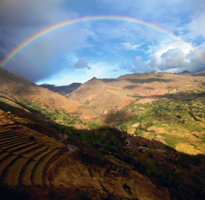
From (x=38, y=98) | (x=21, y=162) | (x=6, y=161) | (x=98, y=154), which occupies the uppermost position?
(x=38, y=98)

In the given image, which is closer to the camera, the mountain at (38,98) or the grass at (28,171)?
the grass at (28,171)

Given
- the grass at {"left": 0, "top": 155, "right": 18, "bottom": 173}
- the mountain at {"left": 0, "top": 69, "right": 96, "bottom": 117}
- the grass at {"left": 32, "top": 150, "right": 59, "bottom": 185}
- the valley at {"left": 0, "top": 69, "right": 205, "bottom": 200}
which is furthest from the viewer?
the mountain at {"left": 0, "top": 69, "right": 96, "bottom": 117}

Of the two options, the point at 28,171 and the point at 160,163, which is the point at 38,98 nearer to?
the point at 160,163

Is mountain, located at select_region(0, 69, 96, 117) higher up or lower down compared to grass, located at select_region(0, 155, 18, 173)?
higher up

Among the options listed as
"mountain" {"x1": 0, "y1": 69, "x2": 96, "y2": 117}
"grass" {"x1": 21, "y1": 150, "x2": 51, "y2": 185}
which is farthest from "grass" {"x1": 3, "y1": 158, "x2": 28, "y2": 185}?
"mountain" {"x1": 0, "y1": 69, "x2": 96, "y2": 117}

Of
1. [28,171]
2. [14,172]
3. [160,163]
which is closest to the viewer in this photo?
[14,172]

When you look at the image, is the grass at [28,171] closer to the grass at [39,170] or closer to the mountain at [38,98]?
the grass at [39,170]

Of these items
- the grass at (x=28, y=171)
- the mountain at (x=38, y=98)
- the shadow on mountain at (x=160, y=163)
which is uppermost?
the mountain at (x=38, y=98)

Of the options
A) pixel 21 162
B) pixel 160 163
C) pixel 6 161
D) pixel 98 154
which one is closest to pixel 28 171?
pixel 21 162

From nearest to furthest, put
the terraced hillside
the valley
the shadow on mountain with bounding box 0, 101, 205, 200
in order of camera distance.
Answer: the terraced hillside, the valley, the shadow on mountain with bounding box 0, 101, 205, 200

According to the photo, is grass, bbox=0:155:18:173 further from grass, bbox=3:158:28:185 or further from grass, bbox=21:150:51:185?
grass, bbox=21:150:51:185

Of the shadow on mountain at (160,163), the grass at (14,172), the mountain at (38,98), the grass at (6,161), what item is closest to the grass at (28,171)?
the grass at (14,172)
